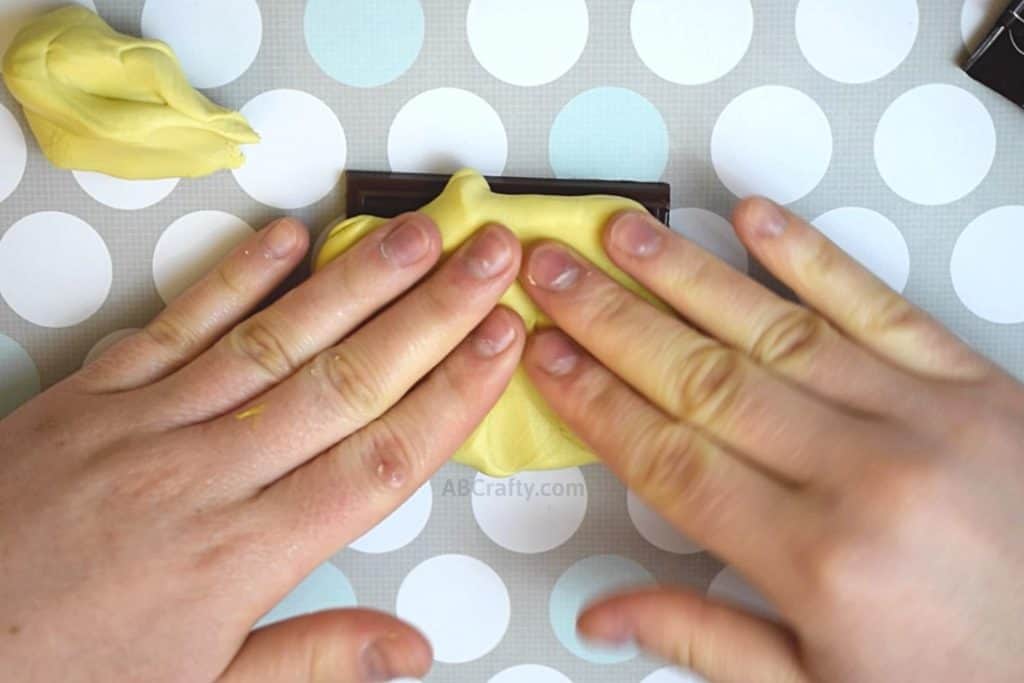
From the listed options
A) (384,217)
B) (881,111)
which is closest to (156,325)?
(384,217)

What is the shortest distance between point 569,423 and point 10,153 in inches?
17.5

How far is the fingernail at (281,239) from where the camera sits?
0.68m

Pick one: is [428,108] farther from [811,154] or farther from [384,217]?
[811,154]

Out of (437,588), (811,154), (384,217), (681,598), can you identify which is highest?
(811,154)

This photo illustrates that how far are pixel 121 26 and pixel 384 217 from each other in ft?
0.76

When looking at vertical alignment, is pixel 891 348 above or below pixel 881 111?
below

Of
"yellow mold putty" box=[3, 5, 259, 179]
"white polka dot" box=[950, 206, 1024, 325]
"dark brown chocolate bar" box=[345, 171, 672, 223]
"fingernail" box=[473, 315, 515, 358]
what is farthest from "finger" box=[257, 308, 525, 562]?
"white polka dot" box=[950, 206, 1024, 325]

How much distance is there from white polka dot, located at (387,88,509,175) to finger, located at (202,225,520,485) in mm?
95

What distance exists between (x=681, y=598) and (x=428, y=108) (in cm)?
38

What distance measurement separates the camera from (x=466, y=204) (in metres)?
0.65

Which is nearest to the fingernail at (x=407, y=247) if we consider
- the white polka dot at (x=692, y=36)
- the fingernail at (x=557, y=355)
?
the fingernail at (x=557, y=355)

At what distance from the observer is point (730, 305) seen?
25.3 inches

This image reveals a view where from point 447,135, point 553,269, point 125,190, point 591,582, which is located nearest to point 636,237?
point 553,269

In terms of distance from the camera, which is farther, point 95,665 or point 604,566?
point 604,566
